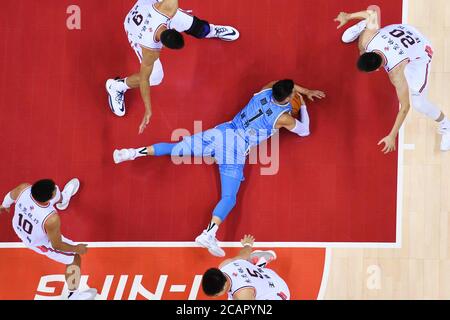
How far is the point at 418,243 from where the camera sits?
24.3 ft

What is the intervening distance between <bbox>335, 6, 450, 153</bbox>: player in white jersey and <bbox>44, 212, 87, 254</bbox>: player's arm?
12.4ft

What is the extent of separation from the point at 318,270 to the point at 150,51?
3.40m

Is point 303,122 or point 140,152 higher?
point 303,122

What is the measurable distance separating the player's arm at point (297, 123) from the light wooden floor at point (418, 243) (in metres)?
1.35

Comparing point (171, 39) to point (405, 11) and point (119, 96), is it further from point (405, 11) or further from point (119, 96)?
point (405, 11)

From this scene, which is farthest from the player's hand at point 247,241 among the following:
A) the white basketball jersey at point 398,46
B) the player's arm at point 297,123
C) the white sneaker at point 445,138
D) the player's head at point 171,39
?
the white sneaker at point 445,138

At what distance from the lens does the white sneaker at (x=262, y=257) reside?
718 cm

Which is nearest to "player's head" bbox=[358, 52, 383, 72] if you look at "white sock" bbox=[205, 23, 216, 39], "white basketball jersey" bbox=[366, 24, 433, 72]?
"white basketball jersey" bbox=[366, 24, 433, 72]

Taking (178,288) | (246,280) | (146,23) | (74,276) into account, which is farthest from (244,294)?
(146,23)

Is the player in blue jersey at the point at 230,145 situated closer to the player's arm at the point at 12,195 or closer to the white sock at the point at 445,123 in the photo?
the player's arm at the point at 12,195

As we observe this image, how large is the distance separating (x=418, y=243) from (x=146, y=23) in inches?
169

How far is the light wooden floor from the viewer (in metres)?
7.37

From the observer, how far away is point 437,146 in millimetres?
7500
